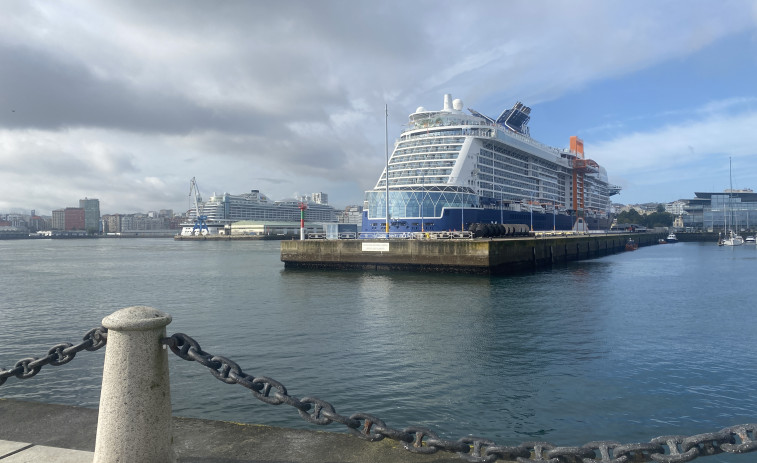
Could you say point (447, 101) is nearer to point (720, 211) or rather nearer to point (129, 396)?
point (129, 396)

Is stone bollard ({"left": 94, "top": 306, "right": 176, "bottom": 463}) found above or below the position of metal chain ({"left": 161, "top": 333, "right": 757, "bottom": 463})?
above

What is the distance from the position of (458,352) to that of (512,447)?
35.9 ft

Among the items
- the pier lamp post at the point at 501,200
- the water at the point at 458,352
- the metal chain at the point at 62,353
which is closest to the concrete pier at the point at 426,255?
the water at the point at 458,352

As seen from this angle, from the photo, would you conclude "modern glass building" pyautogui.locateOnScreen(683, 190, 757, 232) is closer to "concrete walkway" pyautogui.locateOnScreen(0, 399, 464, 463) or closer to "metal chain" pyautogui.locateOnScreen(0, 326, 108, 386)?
"concrete walkway" pyautogui.locateOnScreen(0, 399, 464, 463)

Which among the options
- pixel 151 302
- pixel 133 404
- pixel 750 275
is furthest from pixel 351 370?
pixel 750 275

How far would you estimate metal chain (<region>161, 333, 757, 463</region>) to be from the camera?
11.3 feet

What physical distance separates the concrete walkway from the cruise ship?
138ft

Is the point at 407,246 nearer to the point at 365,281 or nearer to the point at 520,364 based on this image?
the point at 365,281

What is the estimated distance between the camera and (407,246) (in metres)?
39.4

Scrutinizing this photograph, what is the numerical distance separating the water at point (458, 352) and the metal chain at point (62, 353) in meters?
4.76

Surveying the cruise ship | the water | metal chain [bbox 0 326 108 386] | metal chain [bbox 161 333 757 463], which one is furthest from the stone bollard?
the cruise ship

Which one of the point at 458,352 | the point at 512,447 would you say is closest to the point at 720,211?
the point at 458,352

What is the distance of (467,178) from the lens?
6072 cm

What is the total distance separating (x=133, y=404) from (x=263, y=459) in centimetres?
118
